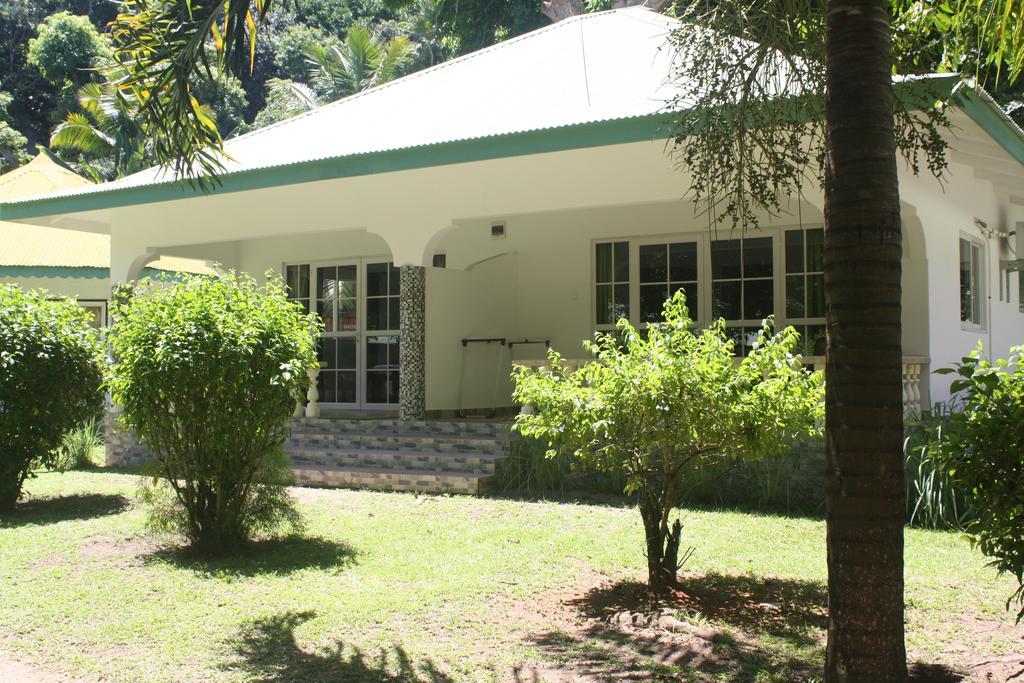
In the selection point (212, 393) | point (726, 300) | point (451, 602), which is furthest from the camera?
point (726, 300)

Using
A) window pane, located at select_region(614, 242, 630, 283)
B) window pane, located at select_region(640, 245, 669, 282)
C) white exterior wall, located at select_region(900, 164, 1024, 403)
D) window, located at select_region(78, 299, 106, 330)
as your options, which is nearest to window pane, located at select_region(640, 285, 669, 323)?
window pane, located at select_region(640, 245, 669, 282)

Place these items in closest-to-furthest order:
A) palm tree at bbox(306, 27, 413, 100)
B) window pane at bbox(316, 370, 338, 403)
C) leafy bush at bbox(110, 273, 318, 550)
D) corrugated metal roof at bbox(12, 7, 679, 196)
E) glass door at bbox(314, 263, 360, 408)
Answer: leafy bush at bbox(110, 273, 318, 550) < corrugated metal roof at bbox(12, 7, 679, 196) < glass door at bbox(314, 263, 360, 408) < window pane at bbox(316, 370, 338, 403) < palm tree at bbox(306, 27, 413, 100)

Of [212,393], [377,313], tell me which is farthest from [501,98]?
[212,393]

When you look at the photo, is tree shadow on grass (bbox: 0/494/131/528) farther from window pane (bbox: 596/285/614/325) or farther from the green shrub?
window pane (bbox: 596/285/614/325)

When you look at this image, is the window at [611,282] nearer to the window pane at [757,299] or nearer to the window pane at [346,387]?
the window pane at [757,299]

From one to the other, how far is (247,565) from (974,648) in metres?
4.75

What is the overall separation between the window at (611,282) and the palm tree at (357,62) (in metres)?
25.6

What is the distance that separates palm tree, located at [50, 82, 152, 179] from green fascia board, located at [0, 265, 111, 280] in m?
15.0

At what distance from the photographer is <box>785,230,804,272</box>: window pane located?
1226 centimetres

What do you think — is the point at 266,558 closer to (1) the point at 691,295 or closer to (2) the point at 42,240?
(1) the point at 691,295

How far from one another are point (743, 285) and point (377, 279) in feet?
18.3

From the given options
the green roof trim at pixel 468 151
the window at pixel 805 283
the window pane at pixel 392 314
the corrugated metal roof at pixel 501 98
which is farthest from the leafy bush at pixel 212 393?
the window pane at pixel 392 314

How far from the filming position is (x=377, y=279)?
1486 centimetres

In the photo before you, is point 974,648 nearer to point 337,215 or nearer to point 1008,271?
point 337,215
